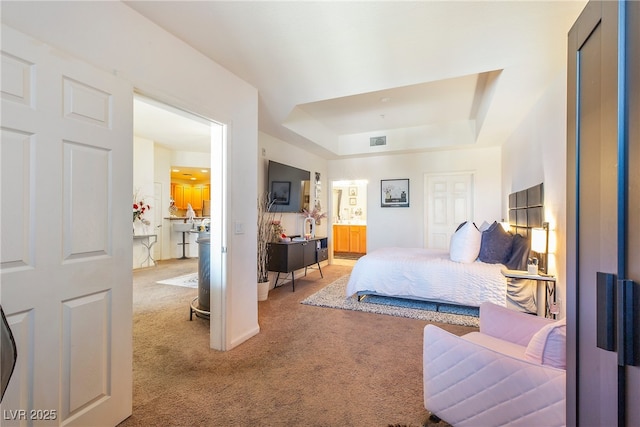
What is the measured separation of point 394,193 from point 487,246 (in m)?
2.66

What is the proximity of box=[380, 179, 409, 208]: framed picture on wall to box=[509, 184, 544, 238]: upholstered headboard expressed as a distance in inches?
78.4

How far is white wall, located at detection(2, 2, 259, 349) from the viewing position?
1438 mm

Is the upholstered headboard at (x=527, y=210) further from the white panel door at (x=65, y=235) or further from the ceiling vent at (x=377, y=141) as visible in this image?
the white panel door at (x=65, y=235)

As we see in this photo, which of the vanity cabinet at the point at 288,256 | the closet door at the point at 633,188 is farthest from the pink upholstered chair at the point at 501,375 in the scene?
the vanity cabinet at the point at 288,256

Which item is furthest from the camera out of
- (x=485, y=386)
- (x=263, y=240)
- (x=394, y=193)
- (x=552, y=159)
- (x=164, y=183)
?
(x=164, y=183)

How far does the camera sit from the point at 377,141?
5.61 metres

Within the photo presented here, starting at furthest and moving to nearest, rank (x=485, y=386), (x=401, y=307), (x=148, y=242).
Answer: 1. (x=148, y=242)
2. (x=401, y=307)
3. (x=485, y=386)

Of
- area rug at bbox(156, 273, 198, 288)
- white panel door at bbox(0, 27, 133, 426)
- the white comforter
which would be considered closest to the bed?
the white comforter

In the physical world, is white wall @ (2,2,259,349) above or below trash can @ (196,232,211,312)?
above

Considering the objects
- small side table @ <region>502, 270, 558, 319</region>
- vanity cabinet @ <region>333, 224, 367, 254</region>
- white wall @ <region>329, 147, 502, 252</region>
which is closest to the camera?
small side table @ <region>502, 270, 558, 319</region>

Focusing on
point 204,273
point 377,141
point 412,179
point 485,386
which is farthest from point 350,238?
point 485,386

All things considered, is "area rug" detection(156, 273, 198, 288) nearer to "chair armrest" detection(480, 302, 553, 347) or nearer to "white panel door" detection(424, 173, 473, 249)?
"chair armrest" detection(480, 302, 553, 347)

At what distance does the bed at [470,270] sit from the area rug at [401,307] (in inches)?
5.6

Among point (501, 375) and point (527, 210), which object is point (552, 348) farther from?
point (527, 210)
